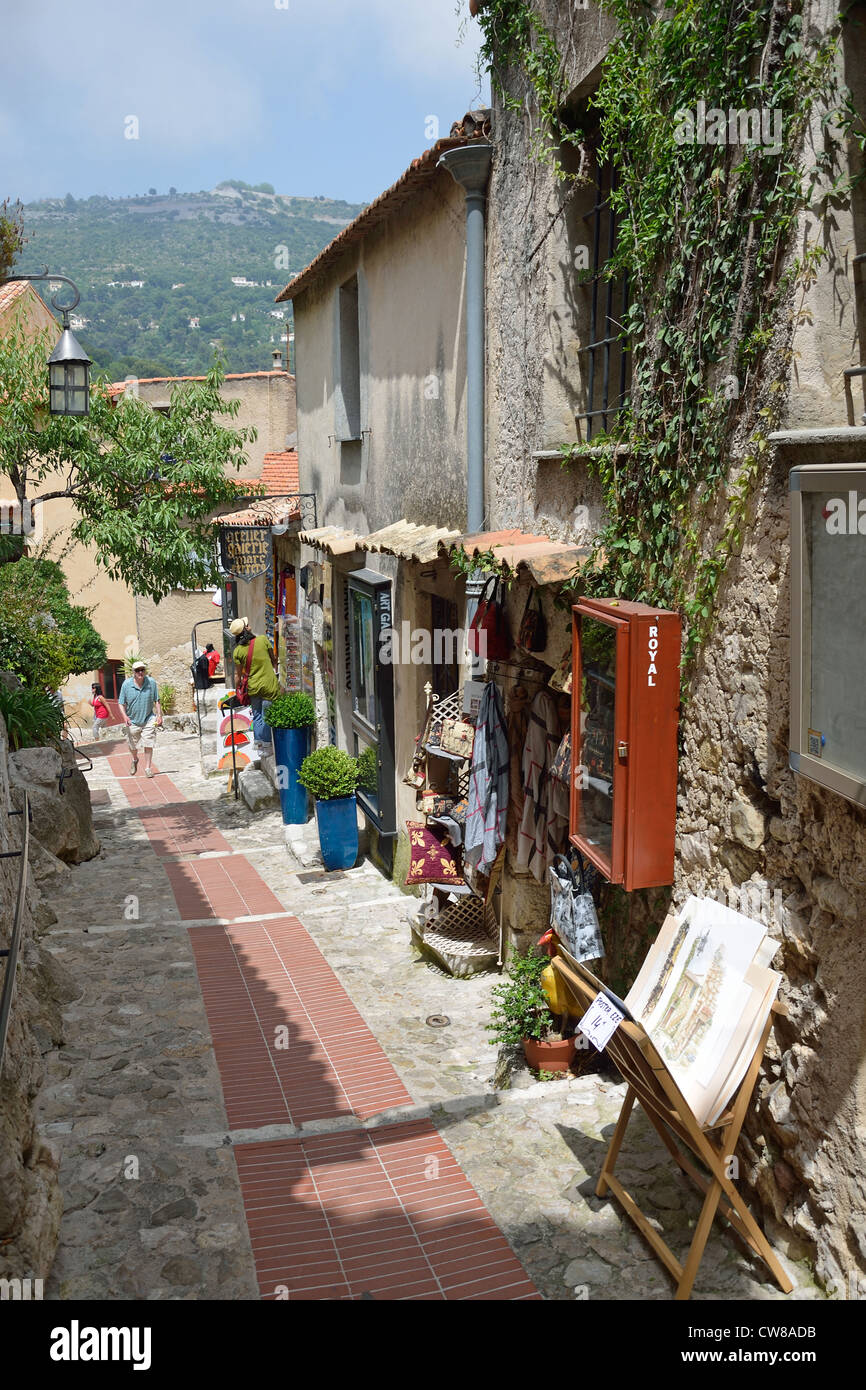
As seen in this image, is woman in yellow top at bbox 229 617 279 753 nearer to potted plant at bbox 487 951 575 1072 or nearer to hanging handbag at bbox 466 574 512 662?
hanging handbag at bbox 466 574 512 662

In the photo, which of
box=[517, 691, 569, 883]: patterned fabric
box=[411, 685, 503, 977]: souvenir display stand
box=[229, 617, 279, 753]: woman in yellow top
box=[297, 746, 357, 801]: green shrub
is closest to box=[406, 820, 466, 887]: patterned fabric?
box=[411, 685, 503, 977]: souvenir display stand

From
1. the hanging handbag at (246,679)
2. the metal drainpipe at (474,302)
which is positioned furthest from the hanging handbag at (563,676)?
the hanging handbag at (246,679)

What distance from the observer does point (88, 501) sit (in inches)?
455

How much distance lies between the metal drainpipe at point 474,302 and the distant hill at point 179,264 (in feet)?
29.5

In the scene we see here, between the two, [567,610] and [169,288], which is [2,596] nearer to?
[567,610]

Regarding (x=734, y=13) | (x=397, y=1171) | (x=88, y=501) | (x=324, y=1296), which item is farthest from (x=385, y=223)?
(x=324, y=1296)

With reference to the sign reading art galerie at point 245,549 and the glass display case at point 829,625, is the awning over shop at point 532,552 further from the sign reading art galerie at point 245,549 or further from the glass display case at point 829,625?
the sign reading art galerie at point 245,549

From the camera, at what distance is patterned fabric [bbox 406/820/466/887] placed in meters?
7.64

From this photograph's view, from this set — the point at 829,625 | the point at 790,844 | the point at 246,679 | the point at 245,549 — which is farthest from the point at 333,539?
the point at 829,625

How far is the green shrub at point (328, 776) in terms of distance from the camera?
1009 cm

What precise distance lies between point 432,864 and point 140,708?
8953 mm

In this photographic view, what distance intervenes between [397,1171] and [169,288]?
3622 inches

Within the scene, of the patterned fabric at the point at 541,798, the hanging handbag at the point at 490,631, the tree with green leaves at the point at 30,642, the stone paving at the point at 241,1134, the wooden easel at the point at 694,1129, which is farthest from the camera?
the tree with green leaves at the point at 30,642

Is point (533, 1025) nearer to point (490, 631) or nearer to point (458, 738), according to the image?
point (458, 738)
